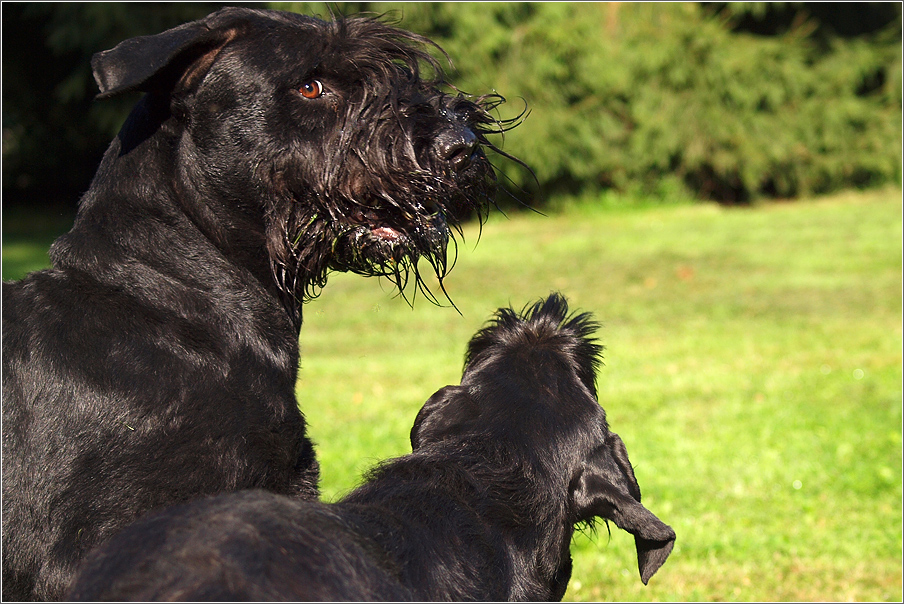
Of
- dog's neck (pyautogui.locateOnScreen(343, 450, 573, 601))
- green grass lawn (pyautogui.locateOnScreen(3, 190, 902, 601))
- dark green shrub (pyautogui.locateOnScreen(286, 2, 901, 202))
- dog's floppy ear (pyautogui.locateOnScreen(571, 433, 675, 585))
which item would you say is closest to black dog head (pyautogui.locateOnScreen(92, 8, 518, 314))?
dog's neck (pyautogui.locateOnScreen(343, 450, 573, 601))

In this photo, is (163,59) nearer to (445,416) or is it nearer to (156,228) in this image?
(156,228)

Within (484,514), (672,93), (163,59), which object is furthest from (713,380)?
(672,93)

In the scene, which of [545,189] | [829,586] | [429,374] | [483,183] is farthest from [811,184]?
[483,183]

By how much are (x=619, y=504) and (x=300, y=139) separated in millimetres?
1759

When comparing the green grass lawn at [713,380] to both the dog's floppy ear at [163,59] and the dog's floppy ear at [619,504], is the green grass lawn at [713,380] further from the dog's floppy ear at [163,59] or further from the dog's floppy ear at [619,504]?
the dog's floppy ear at [163,59]

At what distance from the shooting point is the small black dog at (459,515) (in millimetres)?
2328

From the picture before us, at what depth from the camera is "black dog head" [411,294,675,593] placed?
10.9 ft

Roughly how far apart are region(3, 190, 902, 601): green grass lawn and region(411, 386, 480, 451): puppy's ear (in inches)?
34.5

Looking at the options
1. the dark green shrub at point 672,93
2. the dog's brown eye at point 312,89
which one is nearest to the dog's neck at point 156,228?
the dog's brown eye at point 312,89

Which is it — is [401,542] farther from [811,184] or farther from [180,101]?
[811,184]

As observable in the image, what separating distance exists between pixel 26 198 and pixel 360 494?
978 inches

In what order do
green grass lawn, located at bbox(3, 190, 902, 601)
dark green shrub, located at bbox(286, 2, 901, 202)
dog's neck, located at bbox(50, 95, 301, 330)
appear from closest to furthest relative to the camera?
dog's neck, located at bbox(50, 95, 301, 330) < green grass lawn, located at bbox(3, 190, 902, 601) < dark green shrub, located at bbox(286, 2, 901, 202)

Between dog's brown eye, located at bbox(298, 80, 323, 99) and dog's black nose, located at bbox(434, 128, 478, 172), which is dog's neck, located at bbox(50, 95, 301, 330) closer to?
dog's brown eye, located at bbox(298, 80, 323, 99)

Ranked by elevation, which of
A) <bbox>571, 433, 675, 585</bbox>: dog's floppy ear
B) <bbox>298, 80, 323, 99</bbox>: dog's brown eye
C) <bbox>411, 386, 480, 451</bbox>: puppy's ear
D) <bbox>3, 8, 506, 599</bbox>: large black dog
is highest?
<bbox>298, 80, 323, 99</bbox>: dog's brown eye
